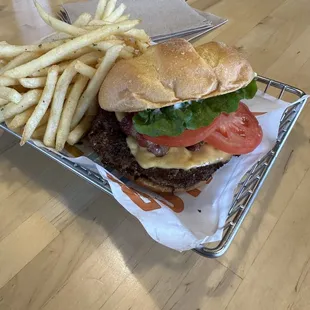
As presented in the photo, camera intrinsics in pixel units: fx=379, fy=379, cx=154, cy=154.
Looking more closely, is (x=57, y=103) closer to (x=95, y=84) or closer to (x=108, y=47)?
(x=95, y=84)

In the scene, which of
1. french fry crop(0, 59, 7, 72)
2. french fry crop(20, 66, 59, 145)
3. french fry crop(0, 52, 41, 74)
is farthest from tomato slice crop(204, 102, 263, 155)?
french fry crop(0, 59, 7, 72)

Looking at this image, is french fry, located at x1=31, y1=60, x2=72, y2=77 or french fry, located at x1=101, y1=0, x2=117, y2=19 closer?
french fry, located at x1=31, y1=60, x2=72, y2=77

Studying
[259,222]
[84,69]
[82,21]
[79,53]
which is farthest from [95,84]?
[259,222]

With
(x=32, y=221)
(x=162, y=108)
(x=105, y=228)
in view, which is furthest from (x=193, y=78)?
(x=32, y=221)

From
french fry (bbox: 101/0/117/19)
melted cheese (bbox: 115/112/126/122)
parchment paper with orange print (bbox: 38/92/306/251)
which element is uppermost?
french fry (bbox: 101/0/117/19)

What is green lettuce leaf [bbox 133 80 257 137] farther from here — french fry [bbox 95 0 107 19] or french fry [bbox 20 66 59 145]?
french fry [bbox 95 0 107 19]

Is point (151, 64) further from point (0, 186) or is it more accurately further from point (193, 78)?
point (0, 186)

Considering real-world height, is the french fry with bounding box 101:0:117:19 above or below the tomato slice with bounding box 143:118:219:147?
above

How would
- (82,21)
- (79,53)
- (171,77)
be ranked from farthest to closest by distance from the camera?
1. (82,21)
2. (79,53)
3. (171,77)
